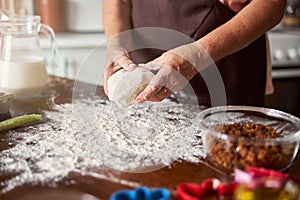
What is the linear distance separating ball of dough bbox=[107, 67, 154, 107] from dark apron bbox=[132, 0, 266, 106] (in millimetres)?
247

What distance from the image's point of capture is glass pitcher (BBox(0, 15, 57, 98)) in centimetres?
110

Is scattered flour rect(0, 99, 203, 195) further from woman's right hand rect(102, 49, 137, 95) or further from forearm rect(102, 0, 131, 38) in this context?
forearm rect(102, 0, 131, 38)

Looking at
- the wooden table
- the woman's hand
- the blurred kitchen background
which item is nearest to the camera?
the wooden table

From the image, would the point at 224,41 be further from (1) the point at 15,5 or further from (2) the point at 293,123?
(1) the point at 15,5

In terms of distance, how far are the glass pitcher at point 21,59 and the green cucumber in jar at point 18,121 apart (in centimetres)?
18

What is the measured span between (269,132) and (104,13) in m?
0.69

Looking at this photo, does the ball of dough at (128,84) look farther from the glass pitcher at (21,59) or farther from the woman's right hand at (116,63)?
the glass pitcher at (21,59)

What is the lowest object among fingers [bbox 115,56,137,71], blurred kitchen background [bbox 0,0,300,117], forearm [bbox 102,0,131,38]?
blurred kitchen background [bbox 0,0,300,117]

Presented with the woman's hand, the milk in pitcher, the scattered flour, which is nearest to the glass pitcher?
the milk in pitcher

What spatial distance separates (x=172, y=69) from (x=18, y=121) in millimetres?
298

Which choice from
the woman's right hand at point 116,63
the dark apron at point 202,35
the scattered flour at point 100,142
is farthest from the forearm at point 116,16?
the scattered flour at point 100,142

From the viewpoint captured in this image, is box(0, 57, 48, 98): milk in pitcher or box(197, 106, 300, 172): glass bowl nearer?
box(197, 106, 300, 172): glass bowl

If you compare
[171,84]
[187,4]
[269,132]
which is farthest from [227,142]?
[187,4]

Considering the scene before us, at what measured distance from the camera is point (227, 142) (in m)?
0.70
